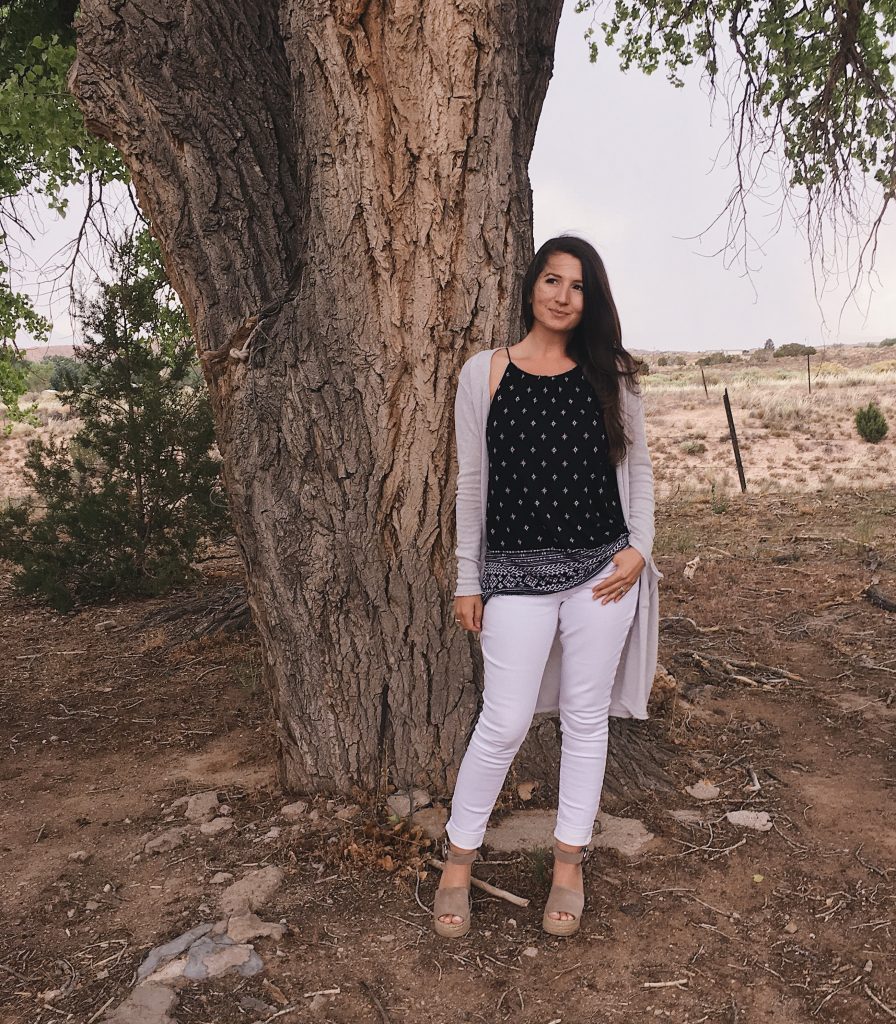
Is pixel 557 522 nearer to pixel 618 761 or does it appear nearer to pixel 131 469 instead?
pixel 618 761

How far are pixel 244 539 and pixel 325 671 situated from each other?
0.59 metres

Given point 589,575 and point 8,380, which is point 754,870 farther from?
point 8,380

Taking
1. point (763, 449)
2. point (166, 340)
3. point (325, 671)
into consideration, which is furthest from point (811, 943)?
point (763, 449)

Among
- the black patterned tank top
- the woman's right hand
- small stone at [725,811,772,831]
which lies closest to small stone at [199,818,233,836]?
the woman's right hand

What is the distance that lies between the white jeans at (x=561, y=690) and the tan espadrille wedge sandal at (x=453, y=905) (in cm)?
6

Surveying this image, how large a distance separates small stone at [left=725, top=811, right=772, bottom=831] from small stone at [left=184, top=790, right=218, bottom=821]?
1.98 meters

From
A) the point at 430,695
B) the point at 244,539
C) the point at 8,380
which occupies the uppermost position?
the point at 8,380

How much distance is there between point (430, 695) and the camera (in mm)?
3328

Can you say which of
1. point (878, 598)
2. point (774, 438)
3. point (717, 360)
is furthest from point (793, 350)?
point (878, 598)

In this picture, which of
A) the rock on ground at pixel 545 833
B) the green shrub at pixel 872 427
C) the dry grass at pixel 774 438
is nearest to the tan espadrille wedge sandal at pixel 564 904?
the rock on ground at pixel 545 833

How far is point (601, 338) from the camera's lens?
2.53 m

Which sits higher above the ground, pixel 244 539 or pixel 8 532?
pixel 244 539

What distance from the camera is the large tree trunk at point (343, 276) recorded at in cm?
297

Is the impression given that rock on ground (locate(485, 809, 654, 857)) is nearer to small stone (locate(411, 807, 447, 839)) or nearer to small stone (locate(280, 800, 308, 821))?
small stone (locate(411, 807, 447, 839))
